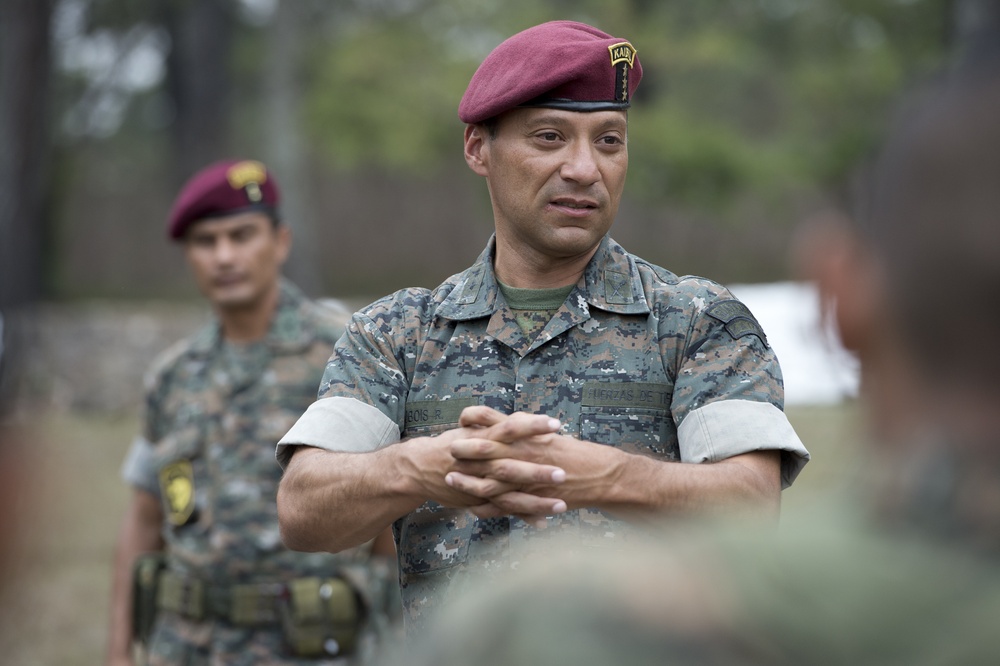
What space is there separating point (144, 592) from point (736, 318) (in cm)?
291

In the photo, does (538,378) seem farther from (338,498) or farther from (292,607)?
(292,607)

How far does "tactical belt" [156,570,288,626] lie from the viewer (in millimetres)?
4488

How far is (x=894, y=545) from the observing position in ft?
3.60

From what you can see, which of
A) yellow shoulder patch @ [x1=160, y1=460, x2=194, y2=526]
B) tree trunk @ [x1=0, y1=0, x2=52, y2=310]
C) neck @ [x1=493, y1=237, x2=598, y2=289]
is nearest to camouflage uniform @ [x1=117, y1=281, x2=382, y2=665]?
yellow shoulder patch @ [x1=160, y1=460, x2=194, y2=526]

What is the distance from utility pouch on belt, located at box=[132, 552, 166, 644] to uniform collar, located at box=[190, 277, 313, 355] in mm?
807

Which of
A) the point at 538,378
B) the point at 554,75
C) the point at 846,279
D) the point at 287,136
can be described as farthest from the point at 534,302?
the point at 287,136

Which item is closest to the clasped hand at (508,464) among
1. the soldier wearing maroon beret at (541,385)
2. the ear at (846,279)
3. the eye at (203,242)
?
the soldier wearing maroon beret at (541,385)

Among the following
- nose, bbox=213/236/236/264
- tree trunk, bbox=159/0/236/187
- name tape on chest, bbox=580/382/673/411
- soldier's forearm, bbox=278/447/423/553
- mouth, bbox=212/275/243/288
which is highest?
tree trunk, bbox=159/0/236/187

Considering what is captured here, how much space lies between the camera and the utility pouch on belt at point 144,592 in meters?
4.73

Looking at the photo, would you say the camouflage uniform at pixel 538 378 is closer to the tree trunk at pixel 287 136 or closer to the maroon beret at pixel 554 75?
the maroon beret at pixel 554 75

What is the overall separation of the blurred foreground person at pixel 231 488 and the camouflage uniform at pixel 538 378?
1.73 metres

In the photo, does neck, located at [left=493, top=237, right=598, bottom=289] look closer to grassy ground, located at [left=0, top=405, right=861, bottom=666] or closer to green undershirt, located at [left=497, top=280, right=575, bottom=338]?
green undershirt, located at [left=497, top=280, right=575, bottom=338]

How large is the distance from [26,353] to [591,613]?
16.4 m

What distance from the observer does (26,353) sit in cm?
1630
